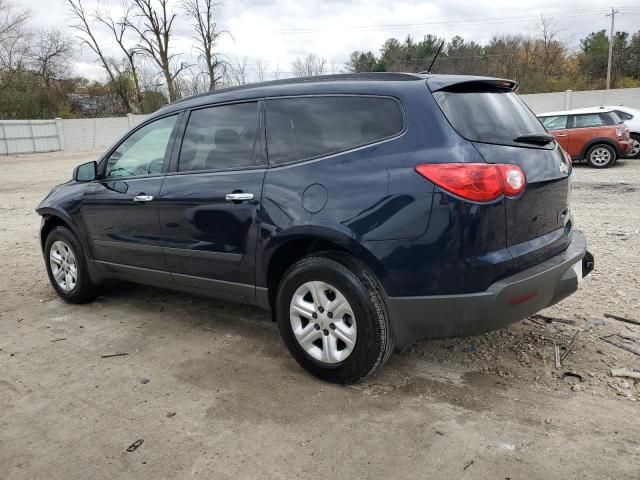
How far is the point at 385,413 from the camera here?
287cm

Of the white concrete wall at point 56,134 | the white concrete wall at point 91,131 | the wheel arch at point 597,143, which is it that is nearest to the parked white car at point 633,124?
the wheel arch at point 597,143

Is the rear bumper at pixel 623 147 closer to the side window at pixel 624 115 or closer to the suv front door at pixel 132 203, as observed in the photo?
the side window at pixel 624 115

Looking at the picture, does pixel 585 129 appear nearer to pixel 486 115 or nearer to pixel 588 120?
pixel 588 120

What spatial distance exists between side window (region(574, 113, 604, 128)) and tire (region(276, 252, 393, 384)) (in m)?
12.7

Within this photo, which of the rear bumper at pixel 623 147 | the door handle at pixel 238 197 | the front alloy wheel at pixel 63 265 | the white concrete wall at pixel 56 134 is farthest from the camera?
the white concrete wall at pixel 56 134

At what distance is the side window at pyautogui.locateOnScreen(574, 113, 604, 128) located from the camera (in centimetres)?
1330

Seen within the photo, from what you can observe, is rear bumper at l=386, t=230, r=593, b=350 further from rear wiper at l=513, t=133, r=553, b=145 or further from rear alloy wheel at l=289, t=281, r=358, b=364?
rear wiper at l=513, t=133, r=553, b=145

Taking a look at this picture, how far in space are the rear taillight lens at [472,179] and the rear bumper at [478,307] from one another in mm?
462

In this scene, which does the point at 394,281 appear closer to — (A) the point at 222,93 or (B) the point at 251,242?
(B) the point at 251,242

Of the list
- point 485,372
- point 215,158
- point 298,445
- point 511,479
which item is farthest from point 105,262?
point 511,479

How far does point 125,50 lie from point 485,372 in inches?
1985

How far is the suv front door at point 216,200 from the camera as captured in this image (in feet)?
11.2

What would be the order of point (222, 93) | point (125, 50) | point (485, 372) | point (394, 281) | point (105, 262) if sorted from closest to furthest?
point (394, 281)
point (485, 372)
point (222, 93)
point (105, 262)
point (125, 50)

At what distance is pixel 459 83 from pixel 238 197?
151cm
